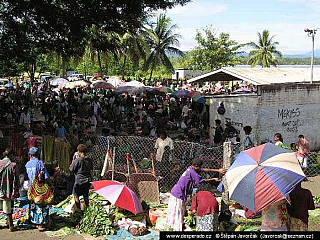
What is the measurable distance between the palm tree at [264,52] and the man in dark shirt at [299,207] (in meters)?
46.7

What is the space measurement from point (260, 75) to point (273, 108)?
165 cm

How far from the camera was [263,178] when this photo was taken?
6195 mm

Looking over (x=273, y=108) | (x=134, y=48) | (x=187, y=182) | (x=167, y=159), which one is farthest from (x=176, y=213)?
(x=134, y=48)

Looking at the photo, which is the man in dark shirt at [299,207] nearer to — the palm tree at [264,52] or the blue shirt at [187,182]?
the blue shirt at [187,182]

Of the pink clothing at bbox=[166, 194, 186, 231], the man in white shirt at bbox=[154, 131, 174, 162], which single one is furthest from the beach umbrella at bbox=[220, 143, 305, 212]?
the man in white shirt at bbox=[154, 131, 174, 162]

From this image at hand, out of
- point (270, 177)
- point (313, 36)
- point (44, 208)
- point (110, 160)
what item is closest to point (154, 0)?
point (110, 160)

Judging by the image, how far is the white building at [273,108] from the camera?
13969mm

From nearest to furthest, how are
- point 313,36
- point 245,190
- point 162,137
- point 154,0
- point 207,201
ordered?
point 245,190 < point 207,201 < point 162,137 < point 154,0 < point 313,36

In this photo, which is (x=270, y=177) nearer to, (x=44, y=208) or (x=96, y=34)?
(x=44, y=208)

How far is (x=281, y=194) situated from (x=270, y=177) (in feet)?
1.06

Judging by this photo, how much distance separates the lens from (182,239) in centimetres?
572

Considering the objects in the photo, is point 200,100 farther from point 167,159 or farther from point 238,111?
point 167,159

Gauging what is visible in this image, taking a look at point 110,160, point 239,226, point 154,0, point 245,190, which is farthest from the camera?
point 154,0

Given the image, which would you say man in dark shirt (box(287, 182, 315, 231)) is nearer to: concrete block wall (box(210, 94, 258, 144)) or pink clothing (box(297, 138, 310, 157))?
pink clothing (box(297, 138, 310, 157))
